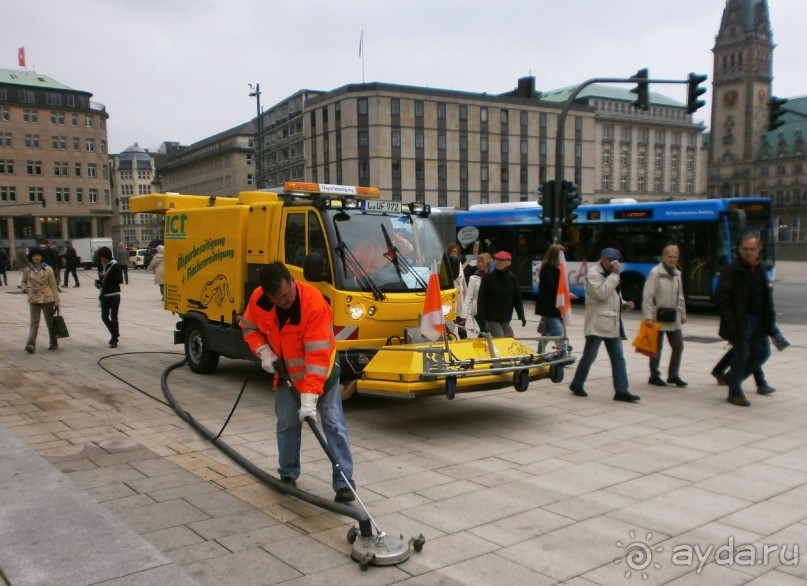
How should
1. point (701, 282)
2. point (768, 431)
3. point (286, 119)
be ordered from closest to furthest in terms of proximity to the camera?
point (768, 431)
point (701, 282)
point (286, 119)

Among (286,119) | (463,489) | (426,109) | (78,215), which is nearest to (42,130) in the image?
(78,215)

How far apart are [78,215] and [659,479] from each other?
101359 mm

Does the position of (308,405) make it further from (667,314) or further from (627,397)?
(667,314)

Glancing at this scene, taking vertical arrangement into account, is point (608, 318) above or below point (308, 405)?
above

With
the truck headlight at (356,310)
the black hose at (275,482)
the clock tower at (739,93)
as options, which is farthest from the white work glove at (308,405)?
the clock tower at (739,93)

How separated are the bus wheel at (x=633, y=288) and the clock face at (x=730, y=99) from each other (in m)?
121

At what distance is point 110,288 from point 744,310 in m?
10.4

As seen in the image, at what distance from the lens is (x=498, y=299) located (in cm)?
968

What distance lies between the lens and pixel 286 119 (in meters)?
91.9

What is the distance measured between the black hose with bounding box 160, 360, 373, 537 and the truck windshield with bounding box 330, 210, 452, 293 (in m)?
2.21

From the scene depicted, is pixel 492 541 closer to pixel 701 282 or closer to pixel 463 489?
pixel 463 489

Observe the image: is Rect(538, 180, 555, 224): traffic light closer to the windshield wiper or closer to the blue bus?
the blue bus

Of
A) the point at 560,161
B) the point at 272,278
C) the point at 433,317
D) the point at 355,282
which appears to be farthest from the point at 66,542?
the point at 560,161

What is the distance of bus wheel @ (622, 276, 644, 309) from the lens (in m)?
19.1
